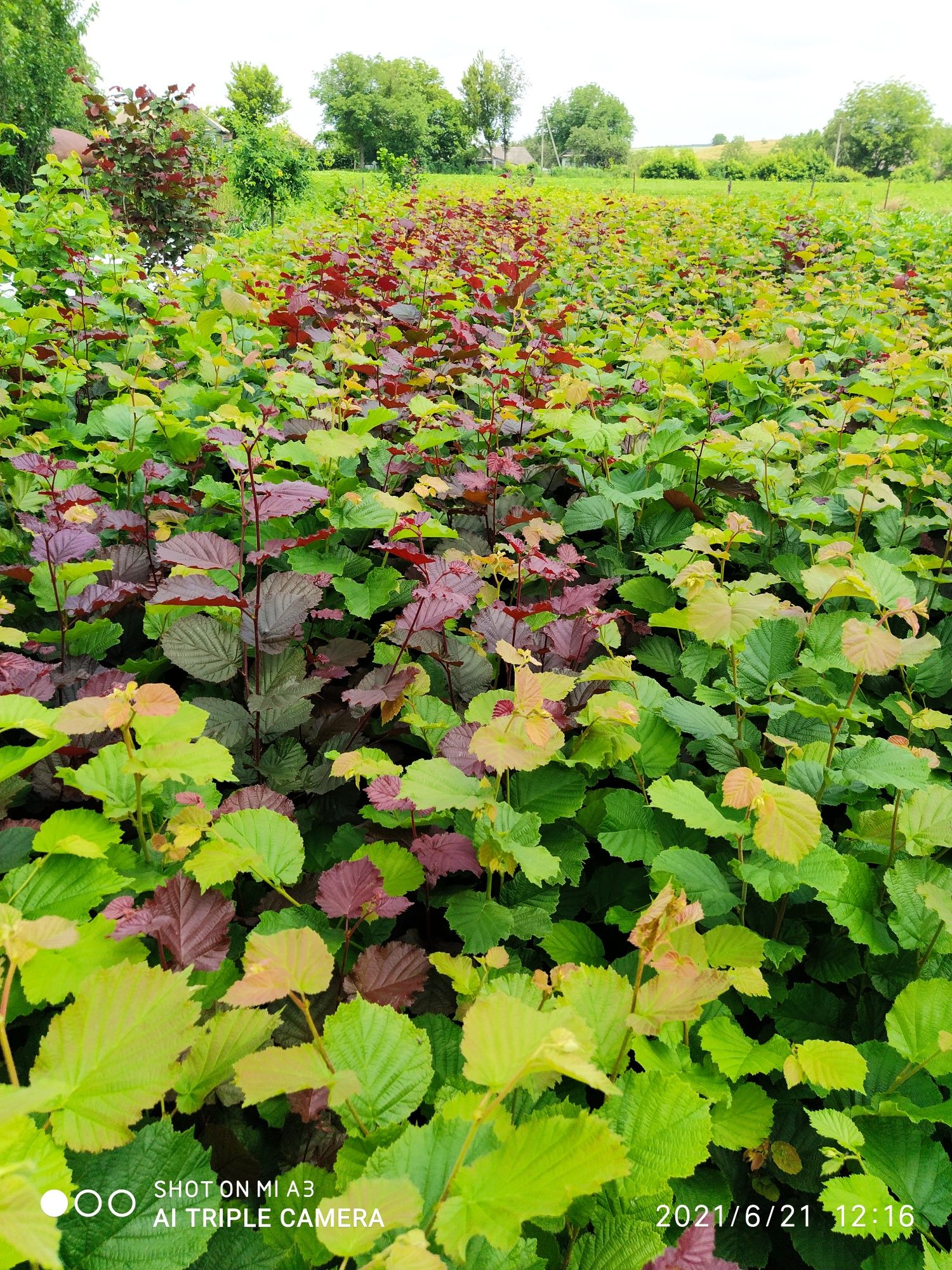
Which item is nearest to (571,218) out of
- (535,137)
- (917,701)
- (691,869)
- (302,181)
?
(302,181)

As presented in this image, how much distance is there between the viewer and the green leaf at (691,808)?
1.27m

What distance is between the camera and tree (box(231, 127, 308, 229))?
13461mm

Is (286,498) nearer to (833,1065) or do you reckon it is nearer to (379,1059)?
(379,1059)

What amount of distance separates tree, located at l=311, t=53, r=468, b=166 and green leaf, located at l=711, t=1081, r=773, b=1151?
4551 centimetres

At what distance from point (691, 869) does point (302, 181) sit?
58.7 feet

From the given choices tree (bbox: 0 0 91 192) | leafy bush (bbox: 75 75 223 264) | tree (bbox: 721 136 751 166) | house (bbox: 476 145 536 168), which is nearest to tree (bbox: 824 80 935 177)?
tree (bbox: 721 136 751 166)

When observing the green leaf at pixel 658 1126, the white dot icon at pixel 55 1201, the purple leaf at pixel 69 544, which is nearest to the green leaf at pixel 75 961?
the white dot icon at pixel 55 1201

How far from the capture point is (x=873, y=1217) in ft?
3.09

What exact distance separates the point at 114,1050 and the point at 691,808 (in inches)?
38.1

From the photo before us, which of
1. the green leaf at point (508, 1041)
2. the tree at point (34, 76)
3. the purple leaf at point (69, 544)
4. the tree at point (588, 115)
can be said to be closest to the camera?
the green leaf at point (508, 1041)

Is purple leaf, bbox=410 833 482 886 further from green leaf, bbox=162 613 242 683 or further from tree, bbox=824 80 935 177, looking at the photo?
tree, bbox=824 80 935 177

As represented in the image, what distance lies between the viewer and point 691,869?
130cm

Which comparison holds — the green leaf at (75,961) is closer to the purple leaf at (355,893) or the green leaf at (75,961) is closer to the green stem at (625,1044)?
the purple leaf at (355,893)

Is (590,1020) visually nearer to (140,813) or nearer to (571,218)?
(140,813)
